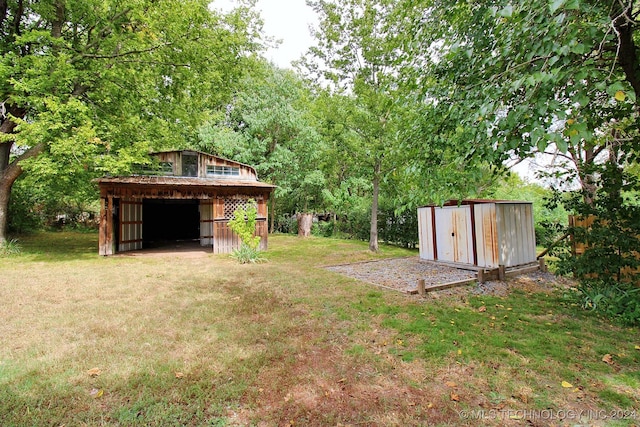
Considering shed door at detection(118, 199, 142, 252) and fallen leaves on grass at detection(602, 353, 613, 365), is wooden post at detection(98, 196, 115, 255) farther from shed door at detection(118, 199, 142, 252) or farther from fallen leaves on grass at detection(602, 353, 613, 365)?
fallen leaves on grass at detection(602, 353, 613, 365)

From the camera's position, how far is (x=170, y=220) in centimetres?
1864

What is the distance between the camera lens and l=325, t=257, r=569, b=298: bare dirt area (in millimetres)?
6051

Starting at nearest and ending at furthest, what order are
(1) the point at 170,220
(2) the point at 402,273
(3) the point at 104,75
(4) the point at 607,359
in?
(4) the point at 607,359
(2) the point at 402,273
(3) the point at 104,75
(1) the point at 170,220

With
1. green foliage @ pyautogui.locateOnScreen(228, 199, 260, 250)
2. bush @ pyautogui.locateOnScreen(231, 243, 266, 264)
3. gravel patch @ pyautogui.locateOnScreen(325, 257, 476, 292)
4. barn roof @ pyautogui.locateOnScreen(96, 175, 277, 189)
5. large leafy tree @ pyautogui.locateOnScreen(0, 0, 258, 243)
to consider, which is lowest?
gravel patch @ pyautogui.locateOnScreen(325, 257, 476, 292)

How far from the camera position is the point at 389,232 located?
14.1 m

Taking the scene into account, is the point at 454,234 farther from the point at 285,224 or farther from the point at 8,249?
the point at 285,224

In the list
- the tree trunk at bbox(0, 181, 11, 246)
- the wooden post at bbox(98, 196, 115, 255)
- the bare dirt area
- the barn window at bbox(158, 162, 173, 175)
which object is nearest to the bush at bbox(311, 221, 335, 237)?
the bare dirt area

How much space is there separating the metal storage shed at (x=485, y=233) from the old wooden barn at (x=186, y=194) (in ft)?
22.6

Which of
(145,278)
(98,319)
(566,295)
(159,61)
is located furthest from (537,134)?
(159,61)

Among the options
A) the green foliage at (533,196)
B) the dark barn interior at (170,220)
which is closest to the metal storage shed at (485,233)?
the green foliage at (533,196)

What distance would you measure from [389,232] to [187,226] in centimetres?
1300

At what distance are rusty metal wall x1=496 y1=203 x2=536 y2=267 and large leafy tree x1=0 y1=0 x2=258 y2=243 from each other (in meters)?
10.00

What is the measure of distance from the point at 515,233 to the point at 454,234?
1.41 metres

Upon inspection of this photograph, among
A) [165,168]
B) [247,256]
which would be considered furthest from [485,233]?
[165,168]
